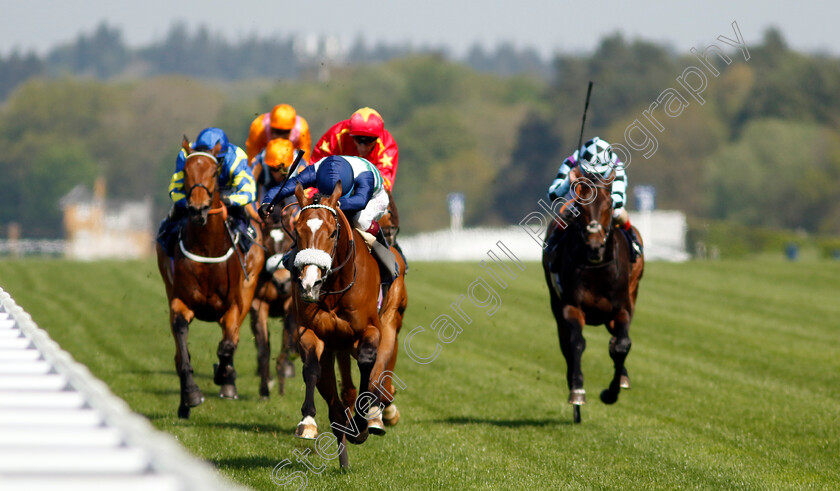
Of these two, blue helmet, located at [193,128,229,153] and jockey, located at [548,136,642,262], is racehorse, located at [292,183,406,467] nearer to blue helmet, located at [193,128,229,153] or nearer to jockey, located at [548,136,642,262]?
blue helmet, located at [193,128,229,153]

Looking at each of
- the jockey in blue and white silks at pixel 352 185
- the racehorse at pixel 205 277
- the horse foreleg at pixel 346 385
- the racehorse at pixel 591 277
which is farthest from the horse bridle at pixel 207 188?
the racehorse at pixel 591 277

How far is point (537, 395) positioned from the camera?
12.1 m

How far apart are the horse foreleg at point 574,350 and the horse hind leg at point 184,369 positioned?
306 centimetres

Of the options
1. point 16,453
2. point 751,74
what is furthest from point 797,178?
point 16,453

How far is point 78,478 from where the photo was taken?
3.31 metres

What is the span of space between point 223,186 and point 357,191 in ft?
8.83

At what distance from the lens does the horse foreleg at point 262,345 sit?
36.8ft

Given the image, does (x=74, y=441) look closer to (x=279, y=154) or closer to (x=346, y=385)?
(x=346, y=385)

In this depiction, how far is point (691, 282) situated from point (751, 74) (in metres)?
65.3

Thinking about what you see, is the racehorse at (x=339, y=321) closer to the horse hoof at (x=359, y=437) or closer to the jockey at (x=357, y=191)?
the horse hoof at (x=359, y=437)

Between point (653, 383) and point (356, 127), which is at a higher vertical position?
point (356, 127)

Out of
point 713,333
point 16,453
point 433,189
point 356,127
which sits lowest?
point 433,189

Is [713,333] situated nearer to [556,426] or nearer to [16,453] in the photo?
[556,426]

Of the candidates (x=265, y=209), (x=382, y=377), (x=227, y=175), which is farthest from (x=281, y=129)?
(x=382, y=377)
